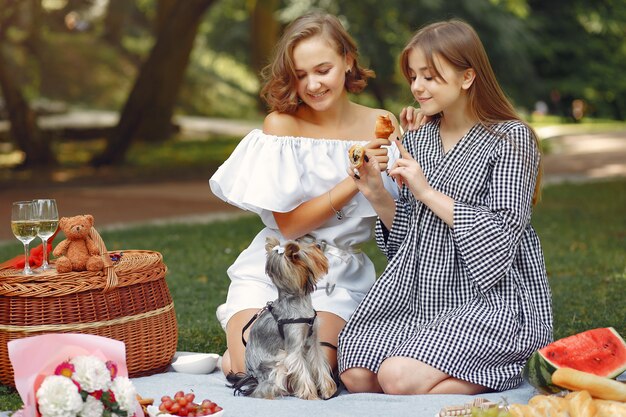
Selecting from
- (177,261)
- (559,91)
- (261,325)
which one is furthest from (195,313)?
(559,91)

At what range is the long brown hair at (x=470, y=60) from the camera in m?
4.39

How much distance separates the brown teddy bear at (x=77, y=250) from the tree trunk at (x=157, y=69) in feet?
38.1

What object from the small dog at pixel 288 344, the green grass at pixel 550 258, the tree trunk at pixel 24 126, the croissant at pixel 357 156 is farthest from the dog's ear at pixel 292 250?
the tree trunk at pixel 24 126

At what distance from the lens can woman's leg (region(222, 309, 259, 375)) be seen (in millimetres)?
4746

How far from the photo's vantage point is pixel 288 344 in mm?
4203

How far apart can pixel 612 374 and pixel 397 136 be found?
1.74 metres

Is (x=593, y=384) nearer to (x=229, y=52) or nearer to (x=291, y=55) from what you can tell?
(x=291, y=55)

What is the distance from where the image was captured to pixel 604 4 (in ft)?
94.0

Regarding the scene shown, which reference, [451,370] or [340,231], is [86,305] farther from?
[451,370]

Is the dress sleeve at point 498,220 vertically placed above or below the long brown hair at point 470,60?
below

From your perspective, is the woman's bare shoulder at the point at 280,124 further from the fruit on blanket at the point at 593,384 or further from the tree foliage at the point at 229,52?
the tree foliage at the point at 229,52

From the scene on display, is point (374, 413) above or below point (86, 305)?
below

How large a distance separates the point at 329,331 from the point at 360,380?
1.22ft

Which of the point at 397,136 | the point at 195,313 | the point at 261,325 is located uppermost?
the point at 397,136
